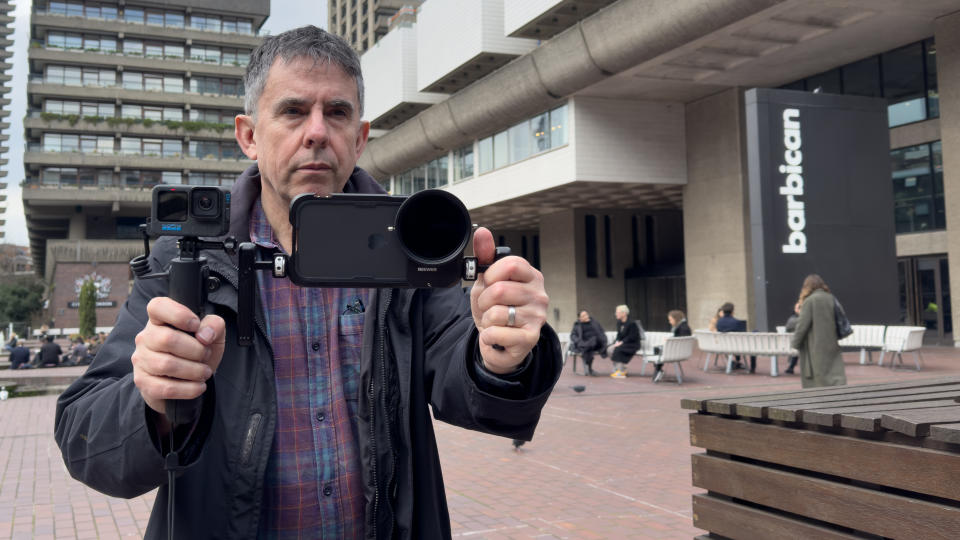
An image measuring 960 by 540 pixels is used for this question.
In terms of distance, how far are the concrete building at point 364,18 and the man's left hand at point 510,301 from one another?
56353 mm

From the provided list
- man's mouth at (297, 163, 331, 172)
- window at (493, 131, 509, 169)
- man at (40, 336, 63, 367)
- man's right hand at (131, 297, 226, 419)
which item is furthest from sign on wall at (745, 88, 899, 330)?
man at (40, 336, 63, 367)

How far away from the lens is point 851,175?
63.7ft

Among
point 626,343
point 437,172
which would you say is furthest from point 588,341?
point 437,172

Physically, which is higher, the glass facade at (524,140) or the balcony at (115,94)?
the balcony at (115,94)

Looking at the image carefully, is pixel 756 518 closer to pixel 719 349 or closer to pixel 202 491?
pixel 202 491

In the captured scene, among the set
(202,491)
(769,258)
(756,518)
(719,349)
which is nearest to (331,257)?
(202,491)

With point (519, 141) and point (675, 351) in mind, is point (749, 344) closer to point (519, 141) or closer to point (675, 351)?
point (675, 351)

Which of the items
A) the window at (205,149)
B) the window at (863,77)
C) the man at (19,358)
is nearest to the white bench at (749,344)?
the window at (863,77)

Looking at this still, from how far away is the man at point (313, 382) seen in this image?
131cm

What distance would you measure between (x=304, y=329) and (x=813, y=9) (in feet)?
68.6

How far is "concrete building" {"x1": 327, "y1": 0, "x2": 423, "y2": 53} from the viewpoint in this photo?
5916 centimetres

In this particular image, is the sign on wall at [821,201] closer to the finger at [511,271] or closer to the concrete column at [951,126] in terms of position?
the concrete column at [951,126]

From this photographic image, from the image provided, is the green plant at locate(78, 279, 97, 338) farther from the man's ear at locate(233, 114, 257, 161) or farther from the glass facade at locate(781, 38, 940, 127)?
the man's ear at locate(233, 114, 257, 161)

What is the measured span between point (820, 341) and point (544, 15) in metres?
17.8
